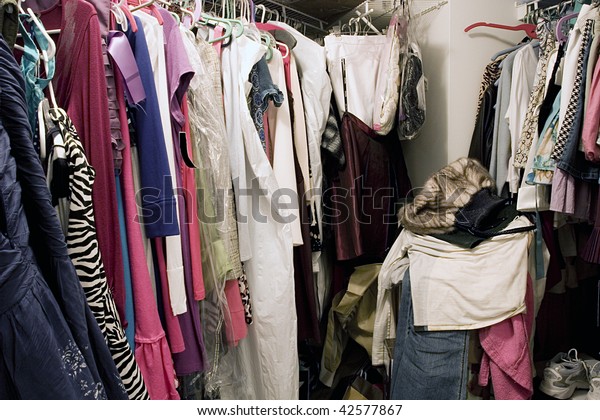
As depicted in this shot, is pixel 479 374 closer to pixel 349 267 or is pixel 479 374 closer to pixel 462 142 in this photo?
pixel 349 267

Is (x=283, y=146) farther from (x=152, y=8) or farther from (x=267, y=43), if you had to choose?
(x=152, y=8)

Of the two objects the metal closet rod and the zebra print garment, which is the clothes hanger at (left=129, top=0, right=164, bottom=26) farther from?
the metal closet rod

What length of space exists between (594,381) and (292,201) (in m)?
1.06

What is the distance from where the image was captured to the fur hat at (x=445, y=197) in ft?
3.79

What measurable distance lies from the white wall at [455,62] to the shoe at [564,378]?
2.59 ft

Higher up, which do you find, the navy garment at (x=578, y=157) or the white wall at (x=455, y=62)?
the white wall at (x=455, y=62)

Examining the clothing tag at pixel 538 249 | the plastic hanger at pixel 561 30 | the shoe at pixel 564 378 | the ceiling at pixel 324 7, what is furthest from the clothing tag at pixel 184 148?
the shoe at pixel 564 378

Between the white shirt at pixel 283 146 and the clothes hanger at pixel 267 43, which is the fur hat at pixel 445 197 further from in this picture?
the clothes hanger at pixel 267 43

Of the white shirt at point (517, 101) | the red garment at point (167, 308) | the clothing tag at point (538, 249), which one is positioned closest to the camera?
the red garment at point (167, 308)

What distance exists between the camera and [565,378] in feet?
4.16

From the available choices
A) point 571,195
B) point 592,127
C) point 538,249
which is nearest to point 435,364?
point 538,249

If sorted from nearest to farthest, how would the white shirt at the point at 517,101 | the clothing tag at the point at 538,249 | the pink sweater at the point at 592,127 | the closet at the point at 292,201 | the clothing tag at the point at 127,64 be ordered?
the closet at the point at 292,201 → the clothing tag at the point at 127,64 → the pink sweater at the point at 592,127 → the clothing tag at the point at 538,249 → the white shirt at the point at 517,101

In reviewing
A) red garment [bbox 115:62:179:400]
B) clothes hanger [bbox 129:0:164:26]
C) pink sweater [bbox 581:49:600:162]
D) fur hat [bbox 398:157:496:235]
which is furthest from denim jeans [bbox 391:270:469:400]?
clothes hanger [bbox 129:0:164:26]

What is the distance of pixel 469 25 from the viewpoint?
1498mm
